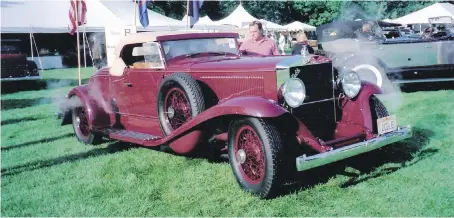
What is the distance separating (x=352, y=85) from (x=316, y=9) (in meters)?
45.5

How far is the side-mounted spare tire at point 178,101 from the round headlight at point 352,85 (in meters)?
1.51

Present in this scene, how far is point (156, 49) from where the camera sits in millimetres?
5191

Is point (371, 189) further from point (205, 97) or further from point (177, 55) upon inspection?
point (177, 55)

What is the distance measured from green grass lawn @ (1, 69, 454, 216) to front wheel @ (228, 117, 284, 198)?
13cm

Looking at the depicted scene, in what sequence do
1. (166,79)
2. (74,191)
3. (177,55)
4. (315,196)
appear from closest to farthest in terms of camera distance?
(315,196) < (74,191) < (166,79) < (177,55)

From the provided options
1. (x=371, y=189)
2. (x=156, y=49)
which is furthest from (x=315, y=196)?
(x=156, y=49)

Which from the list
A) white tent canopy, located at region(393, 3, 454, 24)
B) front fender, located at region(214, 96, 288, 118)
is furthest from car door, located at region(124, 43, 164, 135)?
white tent canopy, located at region(393, 3, 454, 24)

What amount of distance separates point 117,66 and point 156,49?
86cm

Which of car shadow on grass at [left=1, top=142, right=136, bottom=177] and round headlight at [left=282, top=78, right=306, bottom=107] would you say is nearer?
round headlight at [left=282, top=78, right=306, bottom=107]

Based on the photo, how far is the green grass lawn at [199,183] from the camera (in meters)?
3.49

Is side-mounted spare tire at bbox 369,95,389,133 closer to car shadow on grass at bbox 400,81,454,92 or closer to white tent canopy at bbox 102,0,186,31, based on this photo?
car shadow on grass at bbox 400,81,454,92

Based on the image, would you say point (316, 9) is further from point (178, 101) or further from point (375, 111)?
point (178, 101)

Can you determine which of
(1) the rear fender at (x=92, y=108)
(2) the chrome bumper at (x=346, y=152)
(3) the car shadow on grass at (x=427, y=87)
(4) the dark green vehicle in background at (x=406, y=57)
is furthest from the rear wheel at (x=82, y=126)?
(3) the car shadow on grass at (x=427, y=87)

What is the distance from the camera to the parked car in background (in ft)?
46.4
